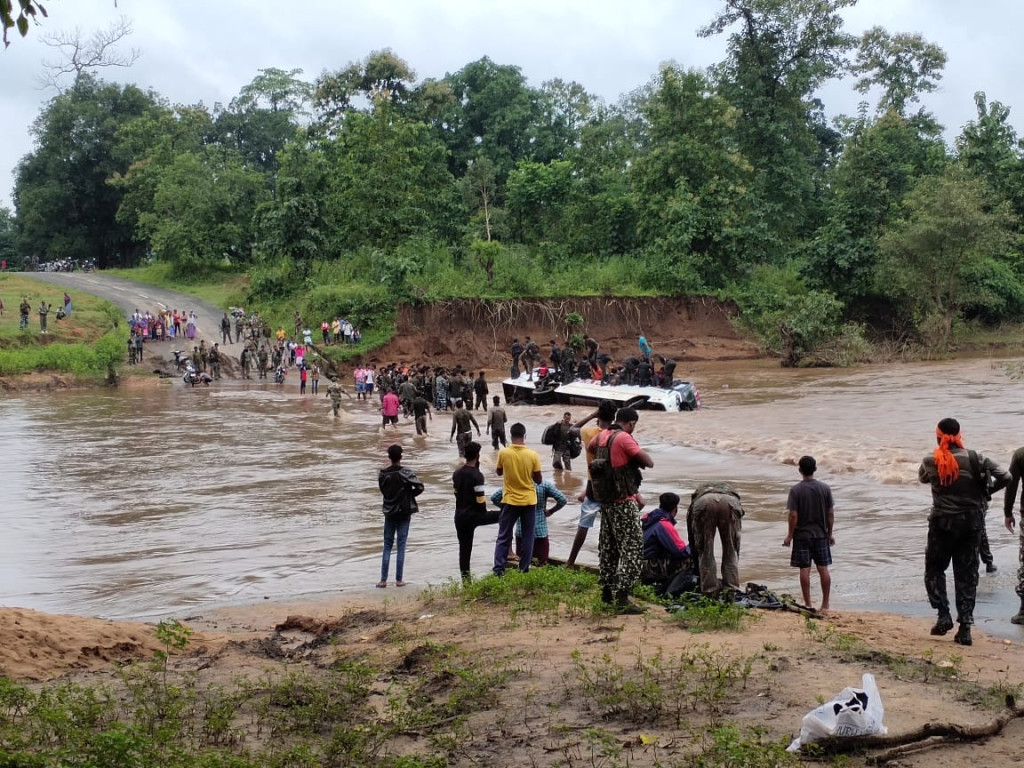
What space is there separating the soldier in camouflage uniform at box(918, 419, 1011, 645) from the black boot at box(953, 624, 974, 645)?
0.10 ft

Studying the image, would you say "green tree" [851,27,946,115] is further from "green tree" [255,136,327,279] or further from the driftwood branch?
the driftwood branch

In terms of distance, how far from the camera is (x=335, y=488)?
18.3m

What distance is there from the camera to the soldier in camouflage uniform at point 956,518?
8.02m

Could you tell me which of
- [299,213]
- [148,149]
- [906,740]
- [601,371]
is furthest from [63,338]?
[906,740]

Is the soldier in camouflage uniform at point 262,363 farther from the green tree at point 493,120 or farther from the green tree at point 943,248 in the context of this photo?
the green tree at point 943,248

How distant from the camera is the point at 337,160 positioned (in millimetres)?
56062

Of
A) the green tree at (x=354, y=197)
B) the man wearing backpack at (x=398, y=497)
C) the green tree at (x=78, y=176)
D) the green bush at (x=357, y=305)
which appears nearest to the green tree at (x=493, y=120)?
the green tree at (x=354, y=197)

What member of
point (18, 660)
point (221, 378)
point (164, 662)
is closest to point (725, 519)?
point (164, 662)

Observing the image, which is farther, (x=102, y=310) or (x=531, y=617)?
(x=102, y=310)

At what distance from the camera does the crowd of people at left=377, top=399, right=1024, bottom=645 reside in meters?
8.08

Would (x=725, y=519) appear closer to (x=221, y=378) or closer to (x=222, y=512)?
(x=222, y=512)

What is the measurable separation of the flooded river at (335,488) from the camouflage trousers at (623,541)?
2787mm

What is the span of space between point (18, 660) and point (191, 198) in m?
57.9

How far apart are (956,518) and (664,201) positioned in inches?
1801
